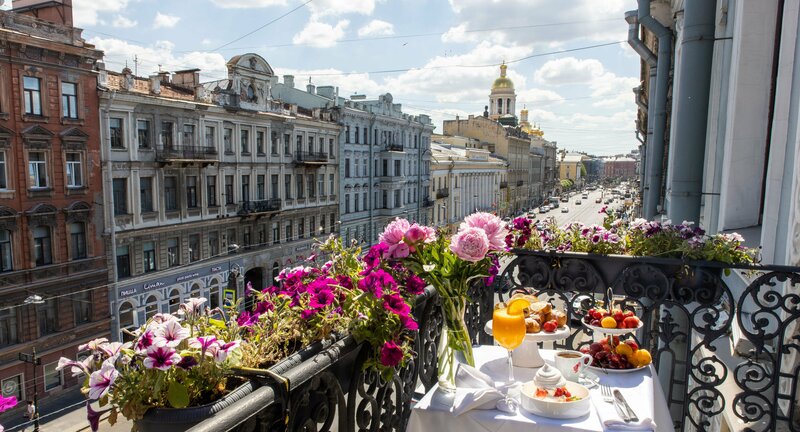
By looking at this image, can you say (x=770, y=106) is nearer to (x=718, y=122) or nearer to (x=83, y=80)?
(x=718, y=122)

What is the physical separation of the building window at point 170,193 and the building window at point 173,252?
1.40 metres

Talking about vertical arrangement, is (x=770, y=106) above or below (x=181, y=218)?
above

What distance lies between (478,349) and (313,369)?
5.46 feet

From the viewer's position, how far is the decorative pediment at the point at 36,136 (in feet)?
60.9

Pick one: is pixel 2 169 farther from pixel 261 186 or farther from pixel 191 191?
pixel 261 186

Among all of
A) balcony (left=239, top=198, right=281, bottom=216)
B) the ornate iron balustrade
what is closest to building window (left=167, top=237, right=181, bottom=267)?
balcony (left=239, top=198, right=281, bottom=216)

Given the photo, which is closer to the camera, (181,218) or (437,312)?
(437,312)

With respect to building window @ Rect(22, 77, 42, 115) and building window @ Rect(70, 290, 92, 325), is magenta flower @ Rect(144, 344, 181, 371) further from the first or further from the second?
building window @ Rect(70, 290, 92, 325)

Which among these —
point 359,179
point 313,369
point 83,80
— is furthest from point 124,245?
point 313,369

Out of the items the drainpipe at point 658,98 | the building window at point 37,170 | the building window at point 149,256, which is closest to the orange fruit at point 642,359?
the drainpipe at point 658,98

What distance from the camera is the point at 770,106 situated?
5.19 metres

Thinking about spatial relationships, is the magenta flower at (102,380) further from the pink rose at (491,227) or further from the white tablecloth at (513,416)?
the pink rose at (491,227)

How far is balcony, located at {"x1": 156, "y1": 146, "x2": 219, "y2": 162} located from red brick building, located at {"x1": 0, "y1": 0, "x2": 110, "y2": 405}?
2865 millimetres

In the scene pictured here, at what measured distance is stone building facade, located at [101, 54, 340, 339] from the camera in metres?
22.0
